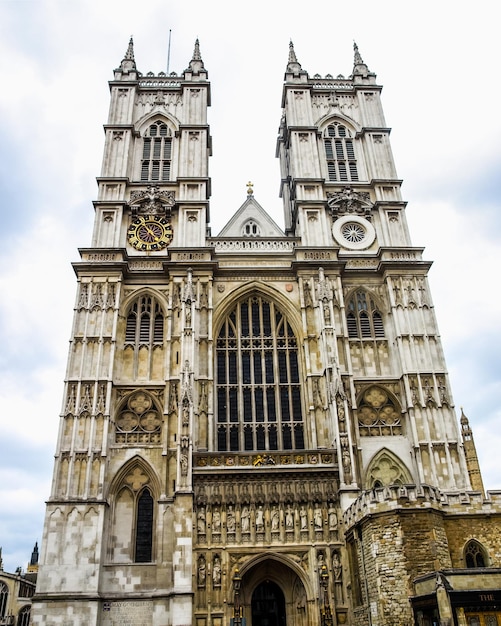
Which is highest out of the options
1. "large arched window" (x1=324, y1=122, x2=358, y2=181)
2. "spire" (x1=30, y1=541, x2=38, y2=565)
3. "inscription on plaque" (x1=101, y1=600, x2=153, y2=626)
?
"large arched window" (x1=324, y1=122, x2=358, y2=181)

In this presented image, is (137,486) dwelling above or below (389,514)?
above

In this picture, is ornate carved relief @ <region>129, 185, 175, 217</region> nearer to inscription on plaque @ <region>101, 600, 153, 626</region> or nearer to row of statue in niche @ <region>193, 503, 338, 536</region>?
row of statue in niche @ <region>193, 503, 338, 536</region>

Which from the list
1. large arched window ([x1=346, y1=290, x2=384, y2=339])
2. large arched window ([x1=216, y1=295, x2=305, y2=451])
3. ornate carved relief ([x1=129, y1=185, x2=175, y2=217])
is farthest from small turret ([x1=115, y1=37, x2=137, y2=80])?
large arched window ([x1=346, y1=290, x2=384, y2=339])

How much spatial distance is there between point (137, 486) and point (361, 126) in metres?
22.1

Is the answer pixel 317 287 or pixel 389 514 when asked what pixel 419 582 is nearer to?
pixel 389 514

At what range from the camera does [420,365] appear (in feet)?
84.1

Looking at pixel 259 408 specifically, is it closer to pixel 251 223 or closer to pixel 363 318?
pixel 363 318

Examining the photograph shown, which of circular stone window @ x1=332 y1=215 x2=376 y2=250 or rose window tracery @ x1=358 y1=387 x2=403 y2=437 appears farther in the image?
circular stone window @ x1=332 y1=215 x2=376 y2=250

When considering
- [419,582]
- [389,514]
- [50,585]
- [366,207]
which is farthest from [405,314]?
[50,585]

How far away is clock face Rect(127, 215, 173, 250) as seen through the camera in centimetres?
2886

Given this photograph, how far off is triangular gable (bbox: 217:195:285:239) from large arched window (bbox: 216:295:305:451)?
15.0ft

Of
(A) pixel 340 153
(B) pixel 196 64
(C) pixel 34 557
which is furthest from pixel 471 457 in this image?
(C) pixel 34 557

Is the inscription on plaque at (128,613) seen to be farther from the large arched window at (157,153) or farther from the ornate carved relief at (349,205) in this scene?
the large arched window at (157,153)

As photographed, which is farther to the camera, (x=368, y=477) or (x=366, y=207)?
(x=366, y=207)
